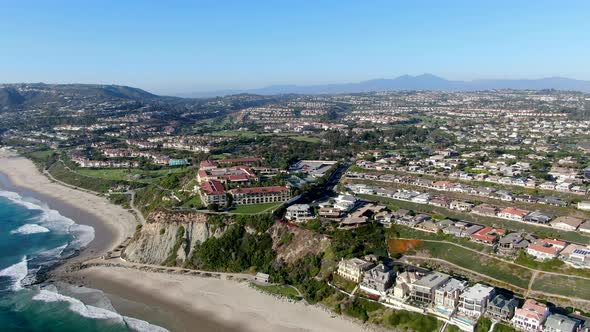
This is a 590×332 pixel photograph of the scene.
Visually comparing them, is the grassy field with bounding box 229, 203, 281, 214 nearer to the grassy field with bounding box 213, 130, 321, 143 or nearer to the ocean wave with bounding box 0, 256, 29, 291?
the ocean wave with bounding box 0, 256, 29, 291

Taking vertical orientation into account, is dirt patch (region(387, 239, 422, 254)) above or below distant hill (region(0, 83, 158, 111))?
below

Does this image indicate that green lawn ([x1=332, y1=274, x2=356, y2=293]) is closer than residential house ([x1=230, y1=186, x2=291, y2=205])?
Yes

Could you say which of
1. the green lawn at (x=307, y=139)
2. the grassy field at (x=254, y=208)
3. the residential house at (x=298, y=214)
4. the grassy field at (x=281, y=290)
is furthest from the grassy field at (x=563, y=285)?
the green lawn at (x=307, y=139)

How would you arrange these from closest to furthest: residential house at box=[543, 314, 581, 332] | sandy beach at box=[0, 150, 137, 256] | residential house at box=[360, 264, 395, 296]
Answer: residential house at box=[543, 314, 581, 332]
residential house at box=[360, 264, 395, 296]
sandy beach at box=[0, 150, 137, 256]

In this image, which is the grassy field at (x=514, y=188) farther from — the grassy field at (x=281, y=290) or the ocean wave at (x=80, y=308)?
the ocean wave at (x=80, y=308)

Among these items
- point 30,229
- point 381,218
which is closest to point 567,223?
point 381,218

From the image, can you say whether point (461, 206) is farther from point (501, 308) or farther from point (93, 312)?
point (93, 312)

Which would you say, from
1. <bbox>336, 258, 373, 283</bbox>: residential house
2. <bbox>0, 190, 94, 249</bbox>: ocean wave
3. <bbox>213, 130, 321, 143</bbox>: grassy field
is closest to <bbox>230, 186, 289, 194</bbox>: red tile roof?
<bbox>336, 258, 373, 283</bbox>: residential house

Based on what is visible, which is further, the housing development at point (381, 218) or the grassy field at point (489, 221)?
the grassy field at point (489, 221)
